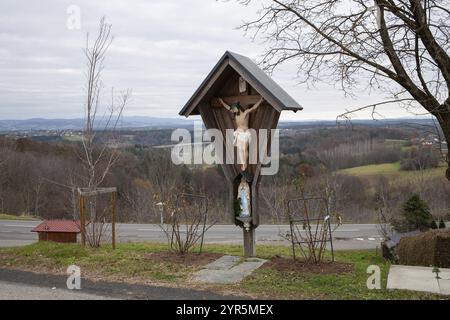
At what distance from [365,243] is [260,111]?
13.9 m

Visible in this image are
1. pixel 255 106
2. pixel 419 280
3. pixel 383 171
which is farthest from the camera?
pixel 383 171

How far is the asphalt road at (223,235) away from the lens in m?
21.3

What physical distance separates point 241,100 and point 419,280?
4281 mm

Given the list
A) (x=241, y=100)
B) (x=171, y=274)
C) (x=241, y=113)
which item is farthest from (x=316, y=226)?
(x=171, y=274)

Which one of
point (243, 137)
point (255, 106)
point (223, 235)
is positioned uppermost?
point (255, 106)

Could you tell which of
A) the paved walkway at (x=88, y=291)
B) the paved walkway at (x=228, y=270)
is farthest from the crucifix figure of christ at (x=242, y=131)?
the paved walkway at (x=88, y=291)

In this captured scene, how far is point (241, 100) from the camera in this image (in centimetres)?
921

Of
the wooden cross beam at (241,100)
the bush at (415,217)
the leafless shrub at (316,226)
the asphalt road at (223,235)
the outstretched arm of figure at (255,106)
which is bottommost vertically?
the asphalt road at (223,235)

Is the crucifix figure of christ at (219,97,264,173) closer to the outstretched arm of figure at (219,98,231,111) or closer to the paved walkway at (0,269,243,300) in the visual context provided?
the outstretched arm of figure at (219,98,231,111)

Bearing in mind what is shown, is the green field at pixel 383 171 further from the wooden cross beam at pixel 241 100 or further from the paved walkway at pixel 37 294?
the paved walkway at pixel 37 294

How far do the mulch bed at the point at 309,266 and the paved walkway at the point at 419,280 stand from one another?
0.75 m

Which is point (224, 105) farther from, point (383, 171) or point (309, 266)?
point (383, 171)

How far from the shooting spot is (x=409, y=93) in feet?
28.3
